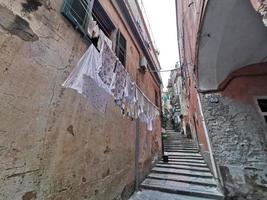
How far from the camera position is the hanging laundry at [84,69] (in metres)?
1.63

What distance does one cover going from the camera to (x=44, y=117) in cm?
152

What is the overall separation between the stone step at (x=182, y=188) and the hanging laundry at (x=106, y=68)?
3267mm

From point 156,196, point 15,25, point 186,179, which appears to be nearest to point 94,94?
point 15,25

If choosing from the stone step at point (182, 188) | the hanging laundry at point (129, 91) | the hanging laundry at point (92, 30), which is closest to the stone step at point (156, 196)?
the stone step at point (182, 188)

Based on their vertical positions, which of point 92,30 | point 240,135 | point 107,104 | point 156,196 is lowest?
point 156,196

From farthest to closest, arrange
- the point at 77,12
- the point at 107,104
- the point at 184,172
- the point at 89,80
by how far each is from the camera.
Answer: the point at 184,172 < the point at 107,104 < the point at 89,80 < the point at 77,12

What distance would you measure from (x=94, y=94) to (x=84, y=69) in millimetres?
633

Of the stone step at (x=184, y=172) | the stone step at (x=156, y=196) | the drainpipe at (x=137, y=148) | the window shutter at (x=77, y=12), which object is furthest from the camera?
the stone step at (x=184, y=172)

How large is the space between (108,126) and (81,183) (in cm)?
106

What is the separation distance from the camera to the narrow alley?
1312 mm

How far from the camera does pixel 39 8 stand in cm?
156

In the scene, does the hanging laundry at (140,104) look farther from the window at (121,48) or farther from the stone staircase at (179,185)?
the stone staircase at (179,185)

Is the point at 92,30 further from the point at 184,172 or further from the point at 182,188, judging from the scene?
the point at 184,172

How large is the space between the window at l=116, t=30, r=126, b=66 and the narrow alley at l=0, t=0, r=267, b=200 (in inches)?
1.5
